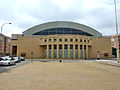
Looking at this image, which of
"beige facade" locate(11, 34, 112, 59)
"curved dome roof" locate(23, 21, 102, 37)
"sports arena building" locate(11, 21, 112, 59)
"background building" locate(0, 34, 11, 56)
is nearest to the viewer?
"beige facade" locate(11, 34, 112, 59)

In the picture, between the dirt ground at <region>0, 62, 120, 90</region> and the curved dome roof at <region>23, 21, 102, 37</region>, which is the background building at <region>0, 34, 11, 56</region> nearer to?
the curved dome roof at <region>23, 21, 102, 37</region>

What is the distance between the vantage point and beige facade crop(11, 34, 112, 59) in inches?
1850

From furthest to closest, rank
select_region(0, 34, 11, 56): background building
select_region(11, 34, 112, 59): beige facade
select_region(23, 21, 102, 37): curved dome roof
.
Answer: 1. select_region(0, 34, 11, 56): background building
2. select_region(23, 21, 102, 37): curved dome roof
3. select_region(11, 34, 112, 59): beige facade

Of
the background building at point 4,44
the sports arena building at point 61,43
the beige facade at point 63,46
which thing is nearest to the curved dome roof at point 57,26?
the sports arena building at point 61,43

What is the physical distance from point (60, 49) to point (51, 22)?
752 inches

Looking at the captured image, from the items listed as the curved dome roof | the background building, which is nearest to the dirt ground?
the curved dome roof

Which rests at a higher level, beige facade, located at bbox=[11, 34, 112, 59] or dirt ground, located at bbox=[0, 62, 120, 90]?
beige facade, located at bbox=[11, 34, 112, 59]

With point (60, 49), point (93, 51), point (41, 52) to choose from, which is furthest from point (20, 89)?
point (93, 51)

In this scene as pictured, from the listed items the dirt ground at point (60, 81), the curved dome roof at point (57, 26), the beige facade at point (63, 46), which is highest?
the curved dome roof at point (57, 26)

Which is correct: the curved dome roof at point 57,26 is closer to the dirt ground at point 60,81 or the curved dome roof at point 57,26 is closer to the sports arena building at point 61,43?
the sports arena building at point 61,43

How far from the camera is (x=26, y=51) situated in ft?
178

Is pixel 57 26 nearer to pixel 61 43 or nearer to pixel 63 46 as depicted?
pixel 61 43

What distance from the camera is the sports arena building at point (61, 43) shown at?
155ft

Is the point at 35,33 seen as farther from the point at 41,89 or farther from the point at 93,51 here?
the point at 41,89
